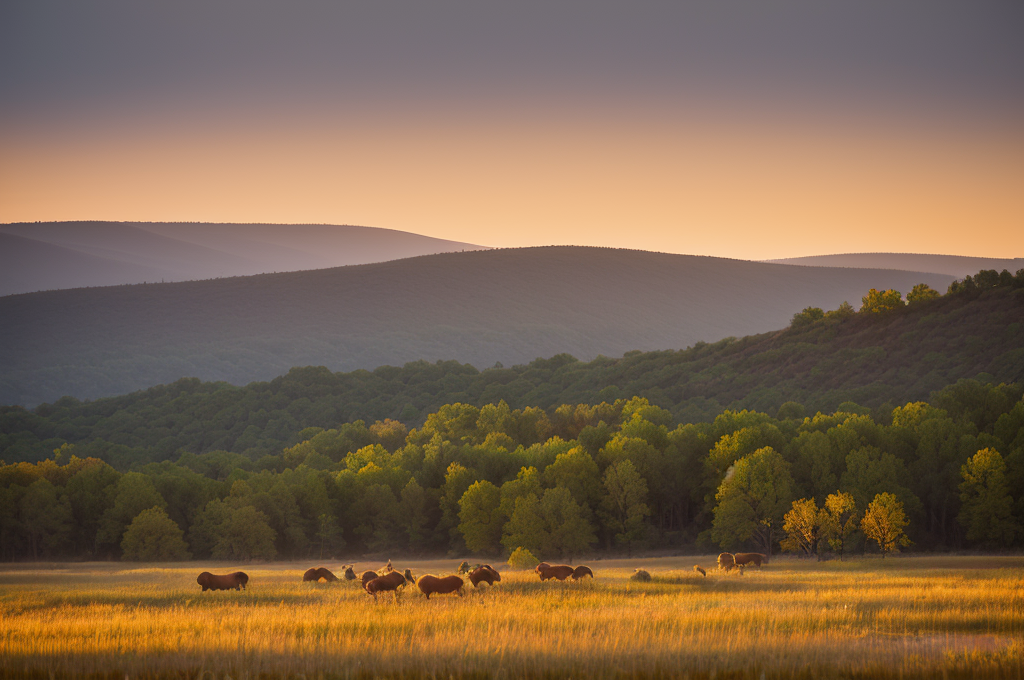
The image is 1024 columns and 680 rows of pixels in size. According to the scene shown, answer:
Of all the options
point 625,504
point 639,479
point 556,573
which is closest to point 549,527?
point 625,504

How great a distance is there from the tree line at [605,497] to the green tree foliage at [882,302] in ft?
206

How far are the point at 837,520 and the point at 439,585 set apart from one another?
43344mm

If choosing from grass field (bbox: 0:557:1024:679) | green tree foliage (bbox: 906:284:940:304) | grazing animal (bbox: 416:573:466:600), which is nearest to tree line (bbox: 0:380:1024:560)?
grass field (bbox: 0:557:1024:679)

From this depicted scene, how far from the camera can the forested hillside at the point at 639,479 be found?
7300 cm

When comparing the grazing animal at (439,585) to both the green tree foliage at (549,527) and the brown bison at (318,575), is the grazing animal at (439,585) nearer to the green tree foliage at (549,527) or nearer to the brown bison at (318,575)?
the brown bison at (318,575)

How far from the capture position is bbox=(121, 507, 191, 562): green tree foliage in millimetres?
77062

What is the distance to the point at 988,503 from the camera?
70000mm

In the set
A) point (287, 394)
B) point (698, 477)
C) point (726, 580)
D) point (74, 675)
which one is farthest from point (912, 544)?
point (287, 394)

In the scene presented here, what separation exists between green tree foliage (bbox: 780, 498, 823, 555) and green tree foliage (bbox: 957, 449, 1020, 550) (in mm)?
15897

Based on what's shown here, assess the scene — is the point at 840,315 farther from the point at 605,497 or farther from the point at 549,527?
the point at 549,527

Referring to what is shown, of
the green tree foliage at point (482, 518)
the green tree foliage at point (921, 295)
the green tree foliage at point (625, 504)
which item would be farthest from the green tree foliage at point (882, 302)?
the green tree foliage at point (482, 518)

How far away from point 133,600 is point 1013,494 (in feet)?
229

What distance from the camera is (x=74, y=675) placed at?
1727cm

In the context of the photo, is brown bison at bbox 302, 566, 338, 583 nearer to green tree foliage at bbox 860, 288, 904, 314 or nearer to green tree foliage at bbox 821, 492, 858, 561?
green tree foliage at bbox 821, 492, 858, 561
